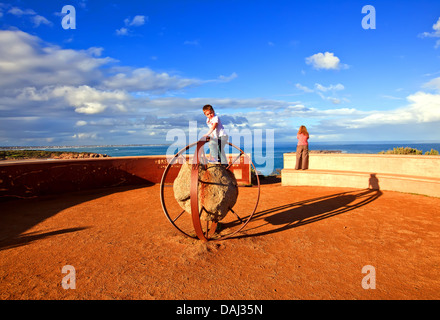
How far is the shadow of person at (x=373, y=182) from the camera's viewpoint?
11630 mm

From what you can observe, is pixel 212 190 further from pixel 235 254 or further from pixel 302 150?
pixel 302 150

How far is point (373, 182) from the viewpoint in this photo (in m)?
11.8

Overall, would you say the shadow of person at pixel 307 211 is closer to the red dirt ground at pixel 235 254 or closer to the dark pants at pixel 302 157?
the red dirt ground at pixel 235 254

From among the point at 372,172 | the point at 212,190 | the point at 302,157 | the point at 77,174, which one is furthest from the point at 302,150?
the point at 77,174

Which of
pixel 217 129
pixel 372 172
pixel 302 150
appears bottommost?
pixel 372 172

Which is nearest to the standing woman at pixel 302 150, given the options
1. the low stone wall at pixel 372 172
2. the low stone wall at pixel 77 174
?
the low stone wall at pixel 372 172

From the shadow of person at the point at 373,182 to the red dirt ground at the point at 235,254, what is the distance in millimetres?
2515

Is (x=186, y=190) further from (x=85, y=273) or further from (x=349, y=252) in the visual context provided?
(x=349, y=252)

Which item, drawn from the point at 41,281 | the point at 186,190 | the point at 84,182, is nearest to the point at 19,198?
the point at 84,182

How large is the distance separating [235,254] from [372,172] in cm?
1047

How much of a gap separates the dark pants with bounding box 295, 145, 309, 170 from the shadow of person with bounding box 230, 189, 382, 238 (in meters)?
2.93

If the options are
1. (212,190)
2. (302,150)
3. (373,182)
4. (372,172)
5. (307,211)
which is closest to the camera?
(212,190)
